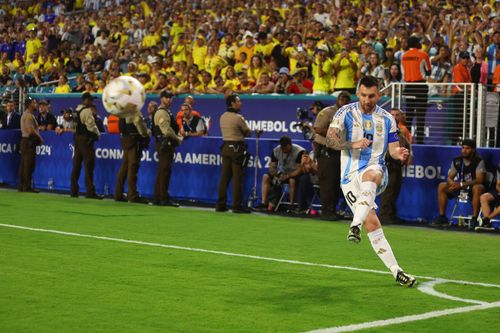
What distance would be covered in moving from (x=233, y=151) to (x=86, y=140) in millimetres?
4196

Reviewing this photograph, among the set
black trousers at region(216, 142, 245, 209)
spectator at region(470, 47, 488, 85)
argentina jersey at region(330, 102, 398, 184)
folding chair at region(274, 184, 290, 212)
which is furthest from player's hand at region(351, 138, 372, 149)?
spectator at region(470, 47, 488, 85)

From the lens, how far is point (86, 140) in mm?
21953

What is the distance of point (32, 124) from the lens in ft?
76.6

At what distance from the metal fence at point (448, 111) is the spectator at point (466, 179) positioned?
2567 millimetres

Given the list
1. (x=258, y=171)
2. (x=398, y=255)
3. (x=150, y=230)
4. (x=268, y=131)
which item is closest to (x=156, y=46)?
(x=268, y=131)

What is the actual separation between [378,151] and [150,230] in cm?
607

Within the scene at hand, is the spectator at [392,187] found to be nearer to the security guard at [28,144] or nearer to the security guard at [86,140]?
the security guard at [86,140]

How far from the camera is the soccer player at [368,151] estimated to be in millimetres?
10008

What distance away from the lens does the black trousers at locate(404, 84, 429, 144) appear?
66.8 ft

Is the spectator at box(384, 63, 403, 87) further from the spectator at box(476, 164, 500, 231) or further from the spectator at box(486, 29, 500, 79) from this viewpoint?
the spectator at box(476, 164, 500, 231)

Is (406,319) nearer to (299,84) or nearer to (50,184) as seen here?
(299,84)

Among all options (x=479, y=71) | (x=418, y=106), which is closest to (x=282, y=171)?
(x=418, y=106)

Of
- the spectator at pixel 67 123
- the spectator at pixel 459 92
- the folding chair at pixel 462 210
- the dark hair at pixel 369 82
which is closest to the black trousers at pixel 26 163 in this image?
the spectator at pixel 67 123

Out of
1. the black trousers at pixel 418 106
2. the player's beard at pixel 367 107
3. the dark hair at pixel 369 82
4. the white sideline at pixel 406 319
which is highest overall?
the black trousers at pixel 418 106
